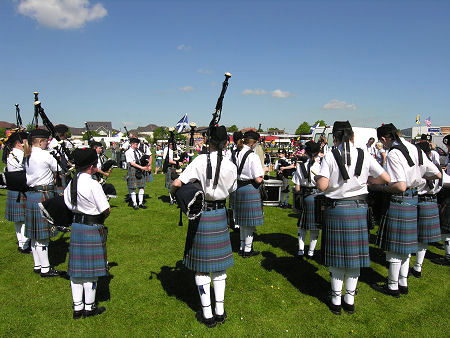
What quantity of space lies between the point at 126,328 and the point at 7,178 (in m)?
3.12

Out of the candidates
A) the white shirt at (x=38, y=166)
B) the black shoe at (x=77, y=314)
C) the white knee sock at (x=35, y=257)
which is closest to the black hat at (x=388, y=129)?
the black shoe at (x=77, y=314)

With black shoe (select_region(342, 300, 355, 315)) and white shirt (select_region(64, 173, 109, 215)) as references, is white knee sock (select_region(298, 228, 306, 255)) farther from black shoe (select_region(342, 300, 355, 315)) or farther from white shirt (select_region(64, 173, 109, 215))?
white shirt (select_region(64, 173, 109, 215))

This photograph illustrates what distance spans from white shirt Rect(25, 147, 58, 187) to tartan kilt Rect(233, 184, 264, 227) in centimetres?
303

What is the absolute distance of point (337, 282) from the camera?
133 inches

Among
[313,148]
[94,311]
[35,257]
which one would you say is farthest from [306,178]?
[35,257]

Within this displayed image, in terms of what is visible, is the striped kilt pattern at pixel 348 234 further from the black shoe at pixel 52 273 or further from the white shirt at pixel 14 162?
the white shirt at pixel 14 162

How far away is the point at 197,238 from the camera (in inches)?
120

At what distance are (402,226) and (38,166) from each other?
5151mm

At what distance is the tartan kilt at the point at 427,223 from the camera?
4.20 meters

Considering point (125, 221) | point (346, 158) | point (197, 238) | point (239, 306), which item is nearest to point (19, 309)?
point (197, 238)

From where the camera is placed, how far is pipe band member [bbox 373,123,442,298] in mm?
3543

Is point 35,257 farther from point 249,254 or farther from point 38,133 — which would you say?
point 249,254

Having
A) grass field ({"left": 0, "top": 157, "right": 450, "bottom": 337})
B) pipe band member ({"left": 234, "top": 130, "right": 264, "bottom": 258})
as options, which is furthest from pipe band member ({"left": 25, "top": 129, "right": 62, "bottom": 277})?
pipe band member ({"left": 234, "top": 130, "right": 264, "bottom": 258})

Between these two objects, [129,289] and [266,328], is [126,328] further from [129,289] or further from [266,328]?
[266,328]
